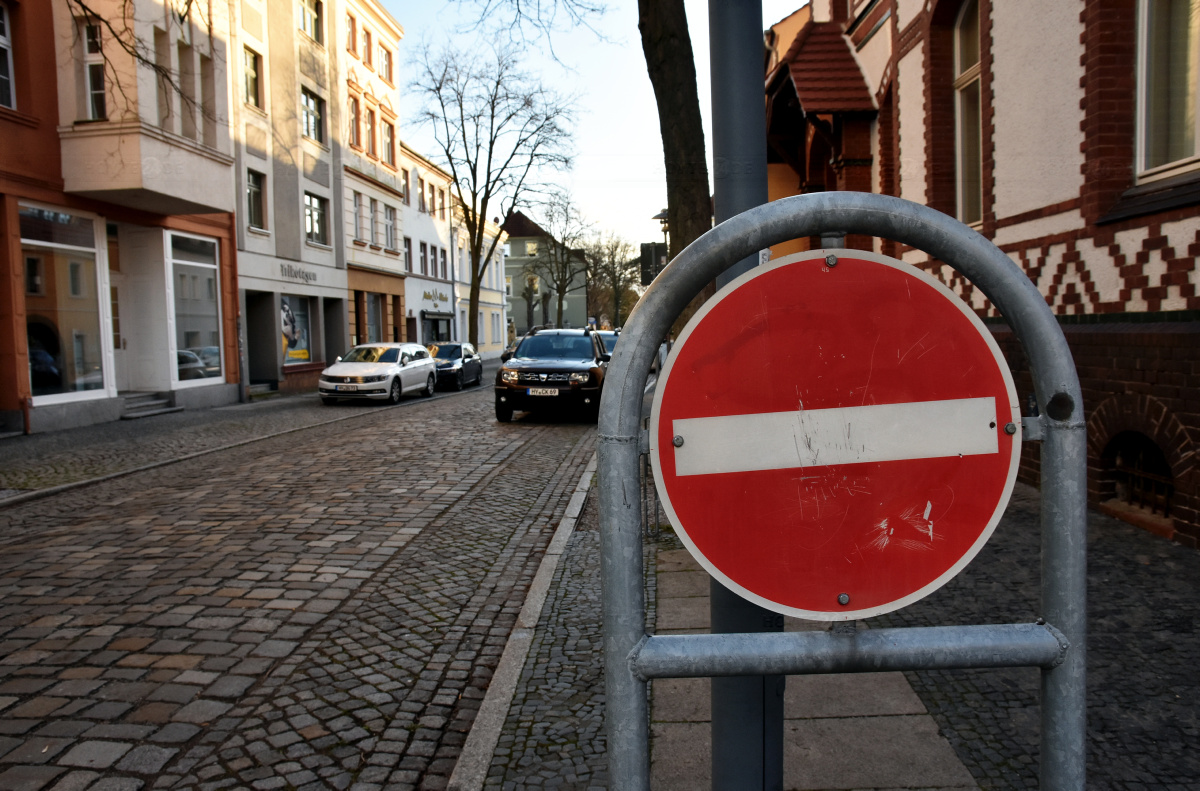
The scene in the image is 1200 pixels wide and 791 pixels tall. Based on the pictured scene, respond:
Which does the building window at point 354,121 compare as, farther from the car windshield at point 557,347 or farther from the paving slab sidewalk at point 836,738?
the paving slab sidewalk at point 836,738

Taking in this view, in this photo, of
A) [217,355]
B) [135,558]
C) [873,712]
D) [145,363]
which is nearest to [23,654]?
[135,558]

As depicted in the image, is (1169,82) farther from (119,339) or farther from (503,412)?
(119,339)

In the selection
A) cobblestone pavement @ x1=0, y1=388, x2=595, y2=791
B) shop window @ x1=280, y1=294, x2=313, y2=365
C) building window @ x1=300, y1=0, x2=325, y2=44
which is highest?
building window @ x1=300, y1=0, x2=325, y2=44

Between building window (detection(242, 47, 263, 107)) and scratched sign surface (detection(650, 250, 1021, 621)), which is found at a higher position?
building window (detection(242, 47, 263, 107))

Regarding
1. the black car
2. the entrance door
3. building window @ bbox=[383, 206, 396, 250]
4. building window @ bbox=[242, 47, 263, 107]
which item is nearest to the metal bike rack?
the entrance door

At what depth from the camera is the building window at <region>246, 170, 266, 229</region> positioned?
25250 mm

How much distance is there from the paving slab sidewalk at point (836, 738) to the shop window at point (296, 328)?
2566 cm

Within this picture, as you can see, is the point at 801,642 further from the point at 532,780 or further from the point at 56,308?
the point at 56,308

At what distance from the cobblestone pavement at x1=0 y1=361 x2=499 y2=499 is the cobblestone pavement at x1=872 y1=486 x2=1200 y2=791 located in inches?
365

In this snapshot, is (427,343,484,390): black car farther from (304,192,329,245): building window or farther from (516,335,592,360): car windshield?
(516,335,592,360): car windshield

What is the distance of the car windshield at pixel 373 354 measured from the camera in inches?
914

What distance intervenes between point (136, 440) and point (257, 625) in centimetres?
1104

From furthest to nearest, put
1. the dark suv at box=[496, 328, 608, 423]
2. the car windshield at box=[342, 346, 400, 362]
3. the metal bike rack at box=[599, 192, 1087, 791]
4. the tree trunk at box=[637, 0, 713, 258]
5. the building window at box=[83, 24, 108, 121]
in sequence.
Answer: the car windshield at box=[342, 346, 400, 362], the building window at box=[83, 24, 108, 121], the dark suv at box=[496, 328, 608, 423], the tree trunk at box=[637, 0, 713, 258], the metal bike rack at box=[599, 192, 1087, 791]

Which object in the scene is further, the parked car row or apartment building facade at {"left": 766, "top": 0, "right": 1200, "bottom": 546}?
the parked car row
